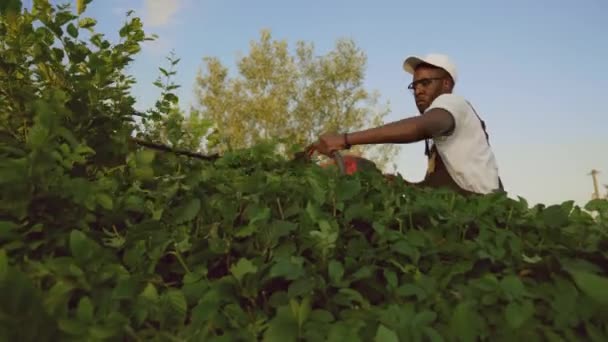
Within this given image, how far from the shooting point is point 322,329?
1.72m

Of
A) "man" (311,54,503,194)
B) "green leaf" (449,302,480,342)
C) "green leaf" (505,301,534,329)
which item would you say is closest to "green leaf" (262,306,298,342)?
"green leaf" (449,302,480,342)

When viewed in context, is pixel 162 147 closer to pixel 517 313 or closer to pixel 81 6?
pixel 81 6

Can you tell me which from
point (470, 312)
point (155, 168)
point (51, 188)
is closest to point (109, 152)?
point (155, 168)

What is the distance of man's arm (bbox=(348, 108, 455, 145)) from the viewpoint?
384 cm

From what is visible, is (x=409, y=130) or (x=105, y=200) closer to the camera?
(x=105, y=200)

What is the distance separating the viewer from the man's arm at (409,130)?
3.84 meters

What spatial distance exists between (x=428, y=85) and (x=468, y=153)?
1048 mm

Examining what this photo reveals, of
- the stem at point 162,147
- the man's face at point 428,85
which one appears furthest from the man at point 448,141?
the stem at point 162,147

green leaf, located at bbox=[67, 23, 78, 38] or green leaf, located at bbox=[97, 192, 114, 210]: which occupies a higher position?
green leaf, located at bbox=[67, 23, 78, 38]

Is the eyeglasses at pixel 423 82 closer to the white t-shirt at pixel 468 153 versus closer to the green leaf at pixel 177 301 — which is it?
the white t-shirt at pixel 468 153

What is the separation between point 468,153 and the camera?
4.52m

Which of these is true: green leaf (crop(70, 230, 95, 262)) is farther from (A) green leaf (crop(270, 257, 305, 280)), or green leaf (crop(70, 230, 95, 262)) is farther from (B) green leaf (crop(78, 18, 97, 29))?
(B) green leaf (crop(78, 18, 97, 29))

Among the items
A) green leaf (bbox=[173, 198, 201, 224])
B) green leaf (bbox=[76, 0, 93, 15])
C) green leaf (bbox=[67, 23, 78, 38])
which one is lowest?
green leaf (bbox=[173, 198, 201, 224])

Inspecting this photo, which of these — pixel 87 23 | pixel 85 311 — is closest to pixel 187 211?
pixel 85 311
